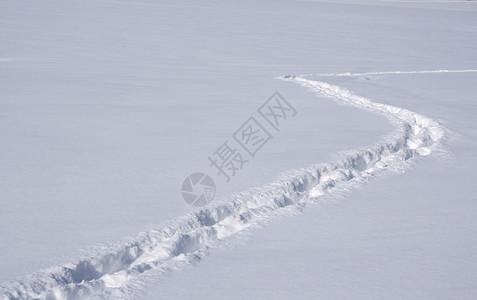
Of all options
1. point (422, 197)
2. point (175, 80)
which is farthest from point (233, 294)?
point (175, 80)

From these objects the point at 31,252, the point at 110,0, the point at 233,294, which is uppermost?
the point at 110,0

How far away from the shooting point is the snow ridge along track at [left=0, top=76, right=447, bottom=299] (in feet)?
7.17

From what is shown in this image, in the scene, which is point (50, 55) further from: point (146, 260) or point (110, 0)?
point (110, 0)

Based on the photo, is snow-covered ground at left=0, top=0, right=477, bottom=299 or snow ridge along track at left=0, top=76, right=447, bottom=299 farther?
snow-covered ground at left=0, top=0, right=477, bottom=299

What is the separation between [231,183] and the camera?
3.39 metres

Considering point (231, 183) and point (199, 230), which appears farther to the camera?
point (231, 183)

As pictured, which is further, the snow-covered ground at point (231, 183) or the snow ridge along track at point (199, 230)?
the snow-covered ground at point (231, 183)

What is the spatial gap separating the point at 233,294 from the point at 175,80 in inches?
180

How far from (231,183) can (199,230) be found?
2.32 ft

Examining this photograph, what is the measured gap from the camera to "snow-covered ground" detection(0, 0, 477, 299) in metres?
2.32

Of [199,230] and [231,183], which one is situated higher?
[231,183]

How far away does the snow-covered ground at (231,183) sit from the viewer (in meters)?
2.32

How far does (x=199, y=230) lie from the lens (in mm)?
2729

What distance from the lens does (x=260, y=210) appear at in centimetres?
301
